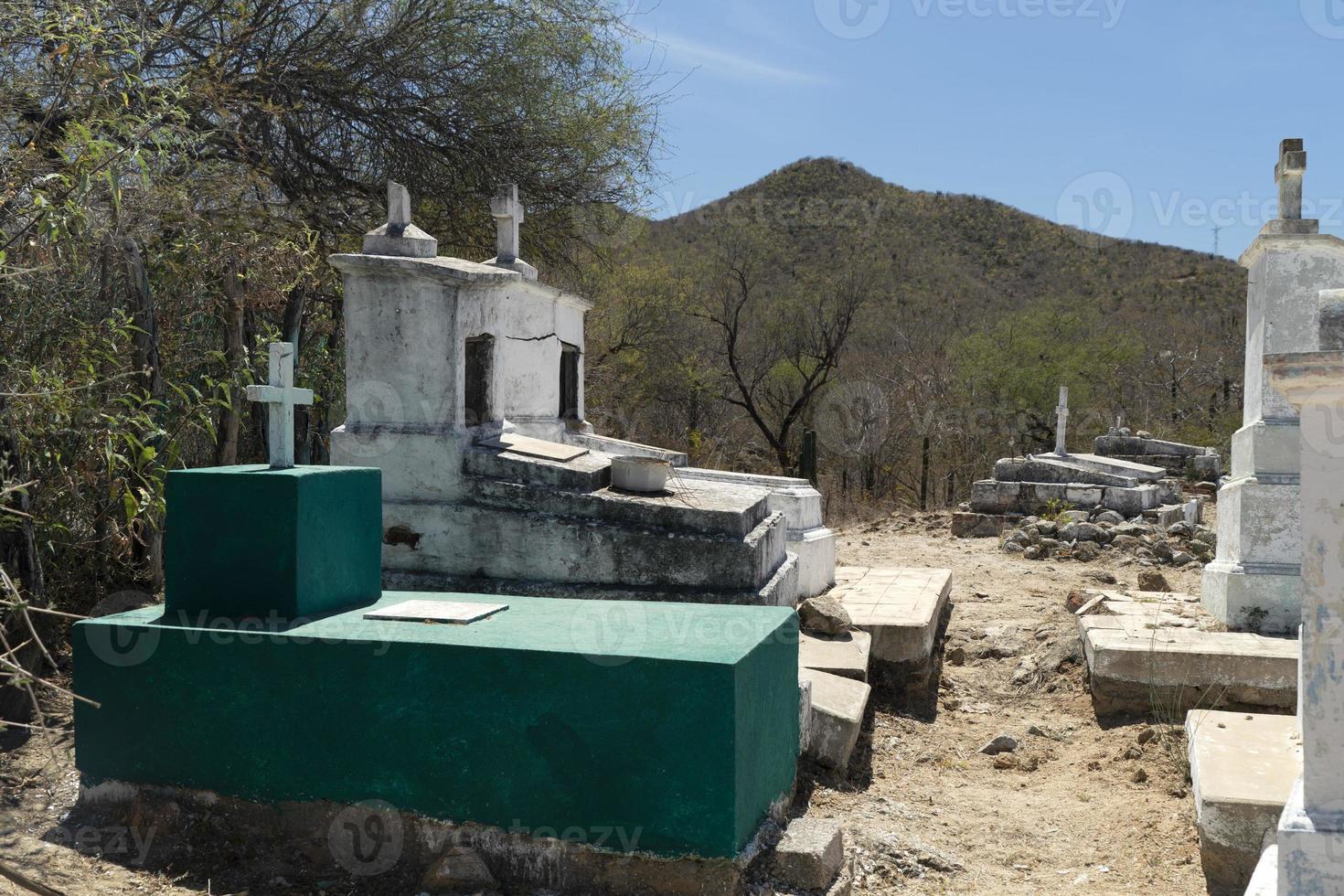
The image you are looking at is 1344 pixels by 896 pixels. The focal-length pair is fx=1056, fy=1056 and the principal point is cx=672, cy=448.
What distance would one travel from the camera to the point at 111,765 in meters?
3.91

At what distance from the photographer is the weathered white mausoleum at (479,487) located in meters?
5.96

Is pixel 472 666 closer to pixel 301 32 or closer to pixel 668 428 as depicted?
pixel 301 32

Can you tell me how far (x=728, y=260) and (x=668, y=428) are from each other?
3726 mm

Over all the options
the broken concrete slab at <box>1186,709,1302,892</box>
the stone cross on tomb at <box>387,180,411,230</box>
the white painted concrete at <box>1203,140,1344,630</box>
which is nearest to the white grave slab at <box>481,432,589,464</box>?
the stone cross on tomb at <box>387,180,411,230</box>

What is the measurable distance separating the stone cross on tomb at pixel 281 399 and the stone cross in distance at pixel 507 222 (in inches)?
142

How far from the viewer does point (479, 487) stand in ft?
20.8

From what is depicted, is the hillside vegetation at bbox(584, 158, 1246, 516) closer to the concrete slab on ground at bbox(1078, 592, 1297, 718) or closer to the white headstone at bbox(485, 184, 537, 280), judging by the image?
the white headstone at bbox(485, 184, 537, 280)

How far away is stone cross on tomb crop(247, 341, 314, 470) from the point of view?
13.7ft

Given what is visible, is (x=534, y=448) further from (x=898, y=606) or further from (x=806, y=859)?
(x=806, y=859)

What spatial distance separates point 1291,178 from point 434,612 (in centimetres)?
565

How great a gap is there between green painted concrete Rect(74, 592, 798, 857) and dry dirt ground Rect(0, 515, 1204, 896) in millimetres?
353

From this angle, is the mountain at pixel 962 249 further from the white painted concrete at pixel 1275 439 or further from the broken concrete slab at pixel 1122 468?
the white painted concrete at pixel 1275 439

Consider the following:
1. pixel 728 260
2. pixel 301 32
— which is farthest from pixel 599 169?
pixel 728 260

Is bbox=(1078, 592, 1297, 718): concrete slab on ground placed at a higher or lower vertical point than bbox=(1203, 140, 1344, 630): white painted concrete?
lower
